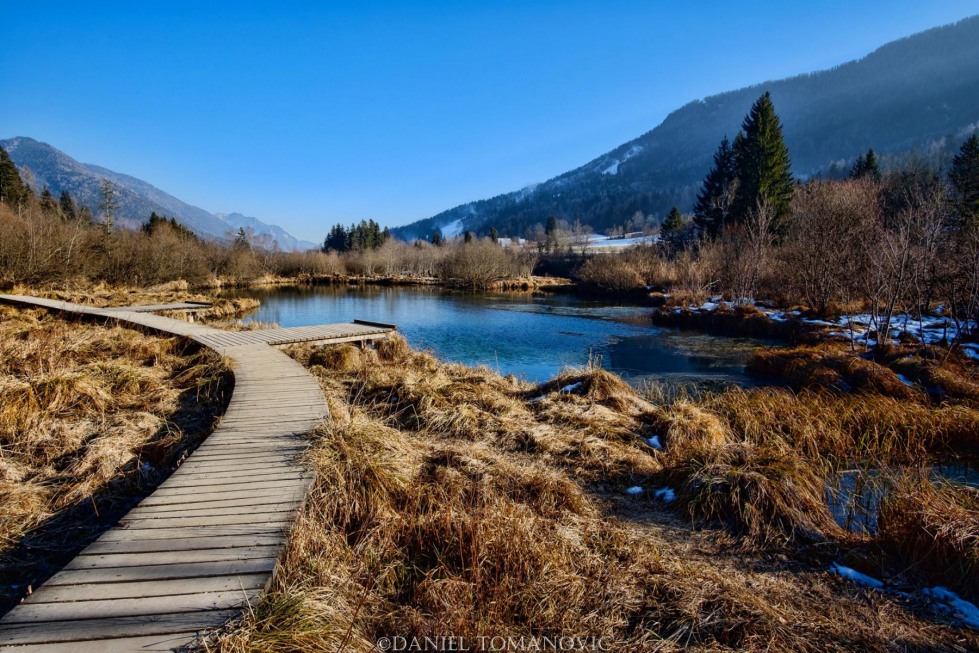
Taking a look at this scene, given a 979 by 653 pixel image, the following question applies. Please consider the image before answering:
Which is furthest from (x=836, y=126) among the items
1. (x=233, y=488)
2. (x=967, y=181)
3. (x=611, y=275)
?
(x=233, y=488)

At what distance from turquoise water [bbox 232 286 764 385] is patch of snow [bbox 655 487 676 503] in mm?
7112

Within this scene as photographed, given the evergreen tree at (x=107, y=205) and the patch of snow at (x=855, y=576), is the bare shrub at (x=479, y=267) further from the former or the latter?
the patch of snow at (x=855, y=576)

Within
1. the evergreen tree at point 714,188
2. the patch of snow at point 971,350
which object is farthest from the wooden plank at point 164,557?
the evergreen tree at point 714,188

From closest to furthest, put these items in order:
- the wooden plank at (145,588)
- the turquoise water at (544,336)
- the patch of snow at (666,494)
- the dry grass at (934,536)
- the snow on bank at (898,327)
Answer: the wooden plank at (145,588), the dry grass at (934,536), the patch of snow at (666,494), the snow on bank at (898,327), the turquoise water at (544,336)

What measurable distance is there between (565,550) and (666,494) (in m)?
2.04

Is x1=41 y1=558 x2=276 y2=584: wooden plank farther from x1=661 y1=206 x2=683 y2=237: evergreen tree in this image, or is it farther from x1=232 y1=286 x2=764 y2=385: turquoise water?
x1=661 y1=206 x2=683 y2=237: evergreen tree

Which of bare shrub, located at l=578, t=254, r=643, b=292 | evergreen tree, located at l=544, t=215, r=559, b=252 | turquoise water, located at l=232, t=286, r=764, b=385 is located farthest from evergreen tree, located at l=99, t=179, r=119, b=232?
evergreen tree, located at l=544, t=215, r=559, b=252

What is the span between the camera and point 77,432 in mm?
5434

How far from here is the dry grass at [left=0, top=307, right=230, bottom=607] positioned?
12.0ft

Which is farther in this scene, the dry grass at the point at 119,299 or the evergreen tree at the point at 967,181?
the evergreen tree at the point at 967,181

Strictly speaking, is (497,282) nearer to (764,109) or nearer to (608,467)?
(764,109)

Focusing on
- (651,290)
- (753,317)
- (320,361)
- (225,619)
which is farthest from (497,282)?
(225,619)

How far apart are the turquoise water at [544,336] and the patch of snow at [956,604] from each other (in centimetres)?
922

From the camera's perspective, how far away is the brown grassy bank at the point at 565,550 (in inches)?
107
